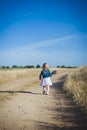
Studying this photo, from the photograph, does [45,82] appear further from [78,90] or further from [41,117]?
[41,117]

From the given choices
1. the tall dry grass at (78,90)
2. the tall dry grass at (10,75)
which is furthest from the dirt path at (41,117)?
the tall dry grass at (10,75)

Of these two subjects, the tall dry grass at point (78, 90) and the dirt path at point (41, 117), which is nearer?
the dirt path at point (41, 117)

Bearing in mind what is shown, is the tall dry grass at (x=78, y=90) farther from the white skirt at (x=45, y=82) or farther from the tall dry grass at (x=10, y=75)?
the tall dry grass at (x=10, y=75)

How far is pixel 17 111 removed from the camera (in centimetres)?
851

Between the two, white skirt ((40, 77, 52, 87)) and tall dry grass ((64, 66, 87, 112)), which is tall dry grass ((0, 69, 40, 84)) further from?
white skirt ((40, 77, 52, 87))

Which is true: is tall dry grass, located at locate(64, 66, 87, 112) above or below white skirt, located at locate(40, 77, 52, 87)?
below

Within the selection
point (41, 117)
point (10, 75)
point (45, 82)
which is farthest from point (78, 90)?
point (10, 75)

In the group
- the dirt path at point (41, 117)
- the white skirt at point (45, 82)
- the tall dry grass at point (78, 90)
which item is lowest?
the dirt path at point (41, 117)

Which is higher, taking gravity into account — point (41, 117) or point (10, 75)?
point (10, 75)

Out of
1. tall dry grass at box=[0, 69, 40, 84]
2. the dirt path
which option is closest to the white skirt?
the dirt path

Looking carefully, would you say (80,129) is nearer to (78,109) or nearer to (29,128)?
(29,128)

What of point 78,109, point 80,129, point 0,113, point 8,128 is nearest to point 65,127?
point 80,129

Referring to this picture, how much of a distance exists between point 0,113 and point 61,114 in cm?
235

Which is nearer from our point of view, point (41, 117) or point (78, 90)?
point (41, 117)
